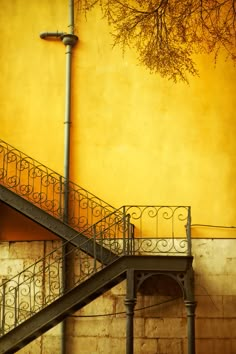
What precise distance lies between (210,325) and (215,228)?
1.84 meters

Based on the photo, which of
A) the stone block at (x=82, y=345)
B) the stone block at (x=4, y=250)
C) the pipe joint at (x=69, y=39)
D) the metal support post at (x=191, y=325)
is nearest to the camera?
the metal support post at (x=191, y=325)

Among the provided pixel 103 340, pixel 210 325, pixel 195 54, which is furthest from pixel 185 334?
pixel 195 54

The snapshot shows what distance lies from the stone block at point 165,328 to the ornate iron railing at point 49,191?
229 centimetres

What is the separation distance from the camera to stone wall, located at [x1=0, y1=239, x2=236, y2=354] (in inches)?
543

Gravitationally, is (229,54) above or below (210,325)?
above

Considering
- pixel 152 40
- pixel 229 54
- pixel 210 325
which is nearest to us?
pixel 152 40

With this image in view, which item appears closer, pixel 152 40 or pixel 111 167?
pixel 152 40

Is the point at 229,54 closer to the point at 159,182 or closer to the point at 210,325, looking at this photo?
the point at 159,182

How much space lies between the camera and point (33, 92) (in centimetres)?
1508

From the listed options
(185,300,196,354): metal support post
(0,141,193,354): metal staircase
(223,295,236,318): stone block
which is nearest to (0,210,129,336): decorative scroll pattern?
(0,141,193,354): metal staircase

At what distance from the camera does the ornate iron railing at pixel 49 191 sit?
14.5m

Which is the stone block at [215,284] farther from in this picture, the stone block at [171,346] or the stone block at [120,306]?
the stone block at [120,306]

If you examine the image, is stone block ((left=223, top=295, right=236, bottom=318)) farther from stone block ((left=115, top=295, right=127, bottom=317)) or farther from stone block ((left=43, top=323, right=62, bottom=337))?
stone block ((left=43, top=323, right=62, bottom=337))

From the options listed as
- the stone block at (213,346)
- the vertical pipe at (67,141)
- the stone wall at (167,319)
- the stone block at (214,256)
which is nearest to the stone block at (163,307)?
the stone wall at (167,319)
